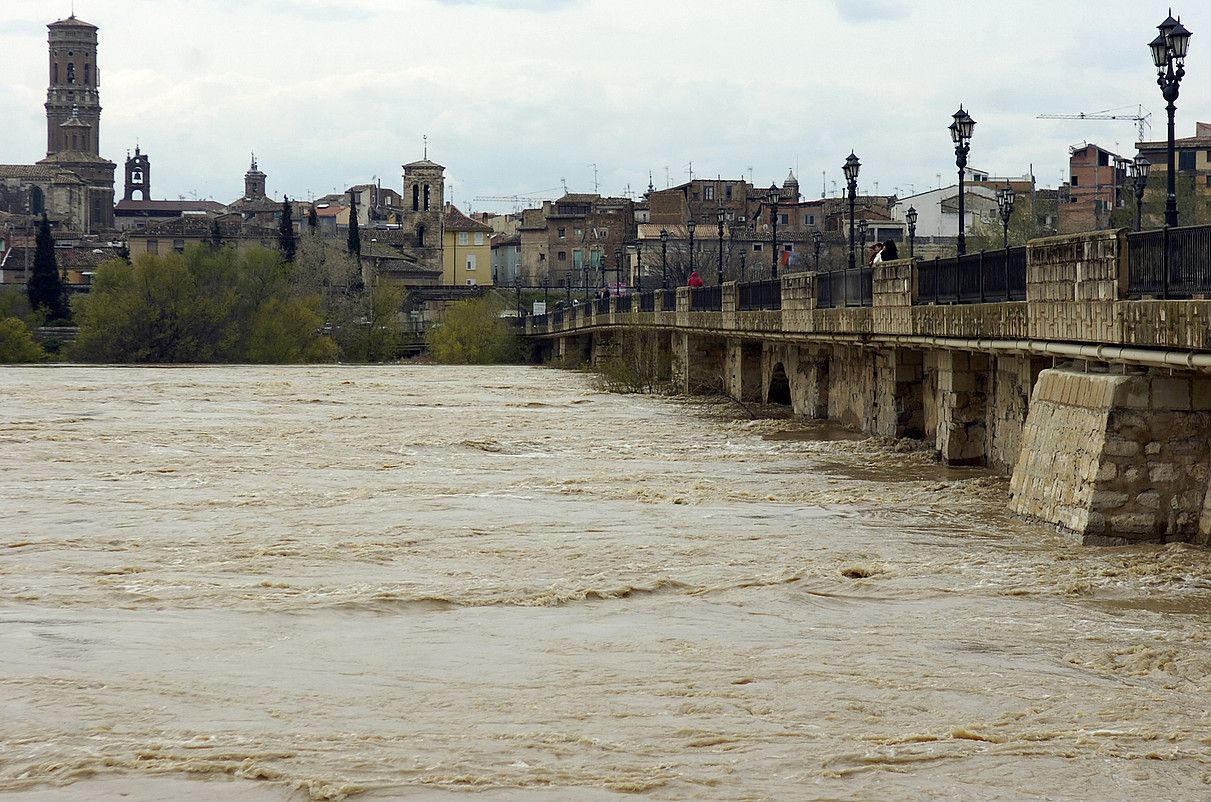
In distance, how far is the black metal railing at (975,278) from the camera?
18516mm

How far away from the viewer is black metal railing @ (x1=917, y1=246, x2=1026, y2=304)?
1852cm

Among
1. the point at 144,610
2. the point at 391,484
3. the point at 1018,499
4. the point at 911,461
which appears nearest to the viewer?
the point at 144,610

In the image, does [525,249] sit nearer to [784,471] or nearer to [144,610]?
[784,471]

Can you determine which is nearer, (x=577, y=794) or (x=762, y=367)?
(x=577, y=794)

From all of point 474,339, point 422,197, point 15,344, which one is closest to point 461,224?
point 422,197

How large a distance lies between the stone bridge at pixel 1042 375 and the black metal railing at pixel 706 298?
19.2 feet

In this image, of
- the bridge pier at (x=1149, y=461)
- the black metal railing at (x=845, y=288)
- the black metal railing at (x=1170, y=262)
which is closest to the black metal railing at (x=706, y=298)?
the black metal railing at (x=845, y=288)

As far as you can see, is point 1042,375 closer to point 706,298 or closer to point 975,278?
point 975,278

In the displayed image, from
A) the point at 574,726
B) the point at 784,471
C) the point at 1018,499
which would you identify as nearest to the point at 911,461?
the point at 784,471

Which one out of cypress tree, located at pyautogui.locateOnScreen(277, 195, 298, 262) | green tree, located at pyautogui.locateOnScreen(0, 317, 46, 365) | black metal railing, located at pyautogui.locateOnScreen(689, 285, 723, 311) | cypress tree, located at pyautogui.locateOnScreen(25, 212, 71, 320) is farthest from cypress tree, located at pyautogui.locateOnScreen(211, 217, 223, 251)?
black metal railing, located at pyautogui.locateOnScreen(689, 285, 723, 311)

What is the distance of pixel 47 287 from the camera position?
105375 mm

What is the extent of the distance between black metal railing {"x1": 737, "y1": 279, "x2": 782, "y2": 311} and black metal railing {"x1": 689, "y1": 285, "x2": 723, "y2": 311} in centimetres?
293

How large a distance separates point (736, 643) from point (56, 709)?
4126 millimetres

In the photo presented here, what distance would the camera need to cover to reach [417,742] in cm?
857
